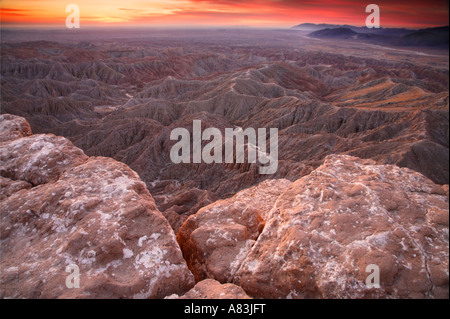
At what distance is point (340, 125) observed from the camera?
38219mm

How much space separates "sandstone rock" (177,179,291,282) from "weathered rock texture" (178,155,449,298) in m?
0.02

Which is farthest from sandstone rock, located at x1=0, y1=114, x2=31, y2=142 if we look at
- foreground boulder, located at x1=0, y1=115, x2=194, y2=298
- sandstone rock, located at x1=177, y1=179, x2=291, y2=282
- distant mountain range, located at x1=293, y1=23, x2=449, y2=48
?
distant mountain range, located at x1=293, y1=23, x2=449, y2=48

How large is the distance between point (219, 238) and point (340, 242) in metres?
2.83

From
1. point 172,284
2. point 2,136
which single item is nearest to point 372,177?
point 172,284

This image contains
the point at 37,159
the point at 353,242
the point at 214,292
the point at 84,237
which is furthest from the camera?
the point at 37,159

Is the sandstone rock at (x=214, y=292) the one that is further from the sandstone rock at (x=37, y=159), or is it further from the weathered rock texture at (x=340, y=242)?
the sandstone rock at (x=37, y=159)

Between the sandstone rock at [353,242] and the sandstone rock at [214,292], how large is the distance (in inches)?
12.4

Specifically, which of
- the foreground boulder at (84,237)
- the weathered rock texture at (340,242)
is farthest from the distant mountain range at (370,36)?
the foreground boulder at (84,237)

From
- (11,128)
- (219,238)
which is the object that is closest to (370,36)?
(11,128)

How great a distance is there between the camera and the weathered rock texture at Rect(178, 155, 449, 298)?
4.61 metres

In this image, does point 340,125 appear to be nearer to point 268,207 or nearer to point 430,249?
point 268,207

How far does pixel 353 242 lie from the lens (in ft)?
16.7

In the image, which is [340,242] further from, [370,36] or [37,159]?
[370,36]

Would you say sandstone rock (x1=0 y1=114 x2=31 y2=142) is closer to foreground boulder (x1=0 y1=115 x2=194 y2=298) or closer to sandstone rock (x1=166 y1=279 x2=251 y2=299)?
foreground boulder (x1=0 y1=115 x2=194 y2=298)
